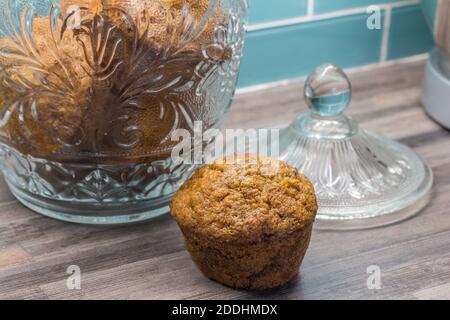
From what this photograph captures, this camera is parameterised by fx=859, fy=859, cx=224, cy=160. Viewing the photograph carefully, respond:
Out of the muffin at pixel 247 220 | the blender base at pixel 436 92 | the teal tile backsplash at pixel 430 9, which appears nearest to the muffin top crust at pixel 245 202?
the muffin at pixel 247 220

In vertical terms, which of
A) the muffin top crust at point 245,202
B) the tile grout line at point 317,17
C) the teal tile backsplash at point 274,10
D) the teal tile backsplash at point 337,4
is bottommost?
the tile grout line at point 317,17

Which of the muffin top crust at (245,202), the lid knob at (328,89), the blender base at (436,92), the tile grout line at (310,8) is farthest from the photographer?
the tile grout line at (310,8)

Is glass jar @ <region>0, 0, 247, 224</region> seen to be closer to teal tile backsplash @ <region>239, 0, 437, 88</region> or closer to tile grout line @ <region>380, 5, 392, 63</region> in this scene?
teal tile backsplash @ <region>239, 0, 437, 88</region>

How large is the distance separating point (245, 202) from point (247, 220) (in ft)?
0.06

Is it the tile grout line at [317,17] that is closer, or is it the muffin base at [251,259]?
the muffin base at [251,259]

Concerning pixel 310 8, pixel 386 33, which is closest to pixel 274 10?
pixel 310 8

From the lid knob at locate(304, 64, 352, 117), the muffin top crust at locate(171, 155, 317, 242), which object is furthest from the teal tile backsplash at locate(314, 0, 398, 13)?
the muffin top crust at locate(171, 155, 317, 242)

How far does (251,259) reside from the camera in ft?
2.26

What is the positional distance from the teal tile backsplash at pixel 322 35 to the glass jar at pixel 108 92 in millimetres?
287

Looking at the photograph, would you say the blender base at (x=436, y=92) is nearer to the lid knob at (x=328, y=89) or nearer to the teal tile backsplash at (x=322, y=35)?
the teal tile backsplash at (x=322, y=35)

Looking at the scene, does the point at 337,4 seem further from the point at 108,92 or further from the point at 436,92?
the point at 108,92

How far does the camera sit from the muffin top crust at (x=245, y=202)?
26.7 inches
